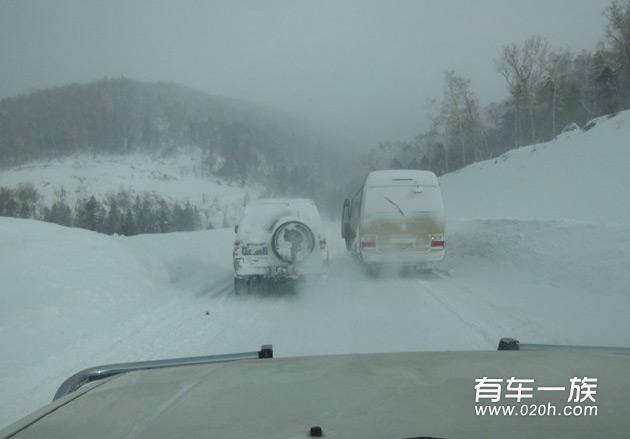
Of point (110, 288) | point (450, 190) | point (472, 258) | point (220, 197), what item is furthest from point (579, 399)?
point (450, 190)

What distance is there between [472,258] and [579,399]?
51.9ft

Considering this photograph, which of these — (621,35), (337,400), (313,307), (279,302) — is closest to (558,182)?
(621,35)

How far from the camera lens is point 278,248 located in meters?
A: 12.5

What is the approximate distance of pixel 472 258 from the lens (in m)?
18.0

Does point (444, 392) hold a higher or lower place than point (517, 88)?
lower

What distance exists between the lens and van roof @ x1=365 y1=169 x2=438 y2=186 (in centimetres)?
1570

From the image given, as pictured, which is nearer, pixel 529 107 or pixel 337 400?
pixel 337 400

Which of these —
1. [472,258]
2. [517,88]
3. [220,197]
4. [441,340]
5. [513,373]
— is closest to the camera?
[513,373]

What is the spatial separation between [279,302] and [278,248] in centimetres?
118

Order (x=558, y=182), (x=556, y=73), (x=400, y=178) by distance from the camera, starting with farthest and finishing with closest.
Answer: (x=556, y=73)
(x=558, y=182)
(x=400, y=178)

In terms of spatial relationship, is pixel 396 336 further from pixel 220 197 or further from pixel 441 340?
pixel 220 197

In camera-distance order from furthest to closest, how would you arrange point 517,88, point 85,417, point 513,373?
point 517,88 → point 513,373 → point 85,417

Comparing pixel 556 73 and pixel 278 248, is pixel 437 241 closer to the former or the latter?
pixel 278 248

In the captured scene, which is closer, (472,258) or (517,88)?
(472,258)
